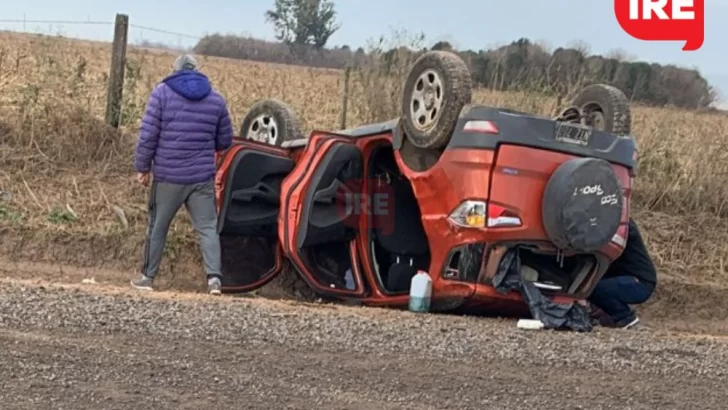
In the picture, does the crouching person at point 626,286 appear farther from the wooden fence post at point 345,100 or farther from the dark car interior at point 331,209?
the wooden fence post at point 345,100

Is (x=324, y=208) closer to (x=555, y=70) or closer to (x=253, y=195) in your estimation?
(x=253, y=195)

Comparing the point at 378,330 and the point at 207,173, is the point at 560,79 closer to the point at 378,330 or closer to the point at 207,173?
the point at 207,173

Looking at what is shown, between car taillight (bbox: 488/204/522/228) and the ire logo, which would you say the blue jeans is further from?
the ire logo

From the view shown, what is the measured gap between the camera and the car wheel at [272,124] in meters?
9.26

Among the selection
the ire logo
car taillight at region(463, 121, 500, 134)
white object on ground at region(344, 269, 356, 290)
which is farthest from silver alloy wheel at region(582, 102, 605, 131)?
white object on ground at region(344, 269, 356, 290)

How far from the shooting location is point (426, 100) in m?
7.31

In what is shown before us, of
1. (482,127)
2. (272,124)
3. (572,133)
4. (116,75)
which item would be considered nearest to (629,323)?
(572,133)

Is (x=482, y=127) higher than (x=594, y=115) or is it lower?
lower

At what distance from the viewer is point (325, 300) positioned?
8.21 metres

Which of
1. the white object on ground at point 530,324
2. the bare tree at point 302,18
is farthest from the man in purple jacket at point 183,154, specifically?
the bare tree at point 302,18

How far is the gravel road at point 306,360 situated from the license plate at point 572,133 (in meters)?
1.28

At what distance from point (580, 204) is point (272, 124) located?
3718 millimetres

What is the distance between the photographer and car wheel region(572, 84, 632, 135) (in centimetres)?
767

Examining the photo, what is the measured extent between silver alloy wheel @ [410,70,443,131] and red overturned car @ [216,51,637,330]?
0.04ft
